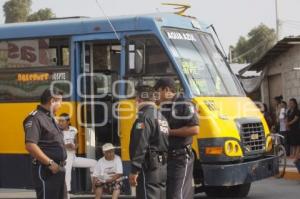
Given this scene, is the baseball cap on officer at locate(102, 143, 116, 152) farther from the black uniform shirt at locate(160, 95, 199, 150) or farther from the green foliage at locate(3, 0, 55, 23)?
the green foliage at locate(3, 0, 55, 23)

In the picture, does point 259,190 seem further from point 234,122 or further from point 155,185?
point 155,185

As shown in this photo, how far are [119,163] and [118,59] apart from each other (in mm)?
1630

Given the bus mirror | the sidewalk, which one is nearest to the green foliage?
the sidewalk

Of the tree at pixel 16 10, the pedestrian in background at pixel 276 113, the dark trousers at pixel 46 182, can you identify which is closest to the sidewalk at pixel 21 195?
the dark trousers at pixel 46 182

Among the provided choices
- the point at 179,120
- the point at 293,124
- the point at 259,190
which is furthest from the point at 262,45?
the point at 179,120

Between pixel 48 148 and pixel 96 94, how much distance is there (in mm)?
3457

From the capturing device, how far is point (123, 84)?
32.4 feet

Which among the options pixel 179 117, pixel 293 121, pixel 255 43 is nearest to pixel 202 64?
pixel 179 117

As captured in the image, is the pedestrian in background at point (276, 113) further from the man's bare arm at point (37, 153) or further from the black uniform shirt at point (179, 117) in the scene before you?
the man's bare arm at point (37, 153)

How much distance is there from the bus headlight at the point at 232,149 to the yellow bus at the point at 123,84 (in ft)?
0.05

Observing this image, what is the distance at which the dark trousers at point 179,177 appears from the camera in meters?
7.16

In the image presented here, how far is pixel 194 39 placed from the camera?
34.1ft

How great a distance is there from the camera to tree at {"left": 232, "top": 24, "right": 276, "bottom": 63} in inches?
2584

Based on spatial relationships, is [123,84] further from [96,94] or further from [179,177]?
[179,177]
